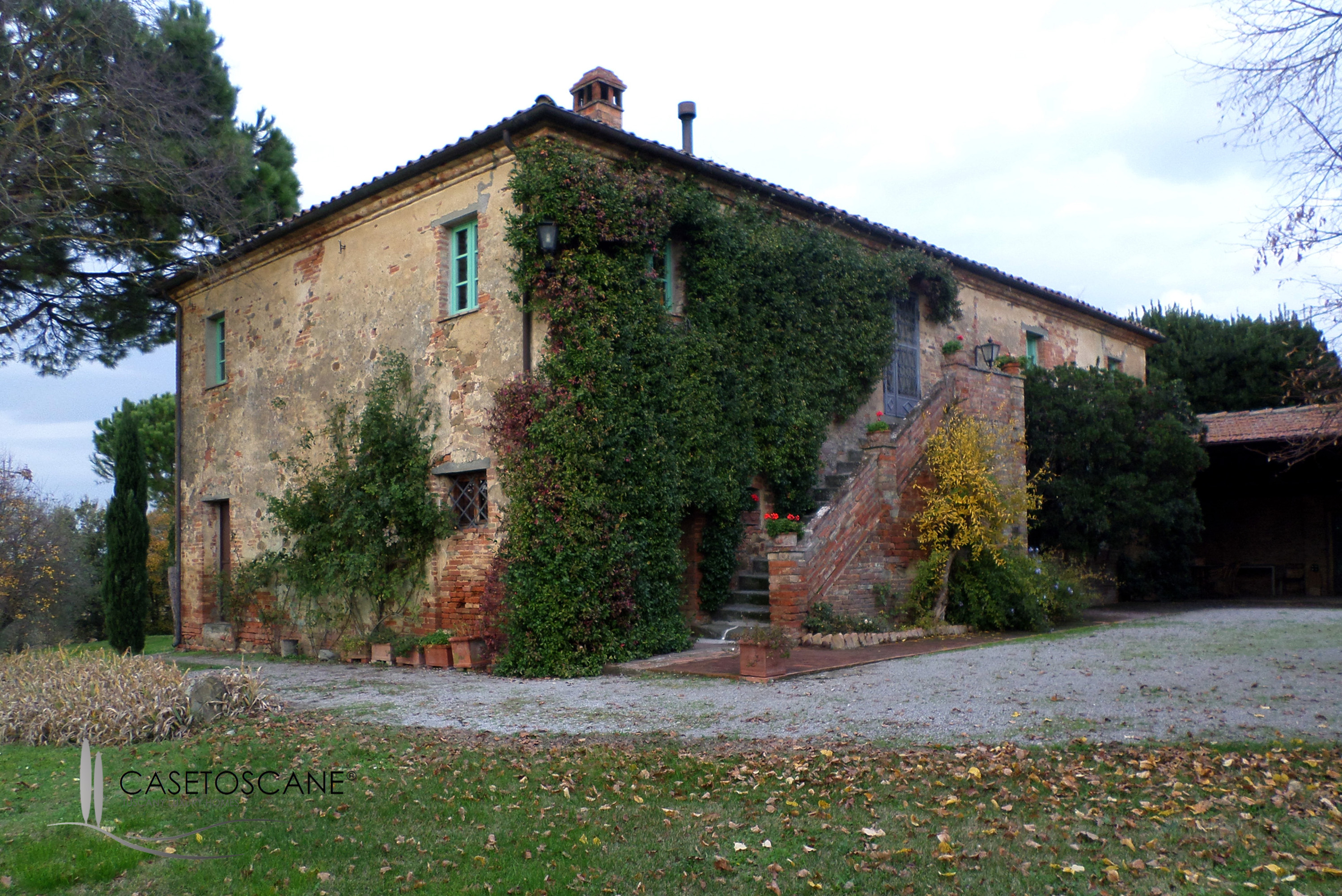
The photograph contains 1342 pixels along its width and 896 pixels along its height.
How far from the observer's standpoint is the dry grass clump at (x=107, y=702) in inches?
258

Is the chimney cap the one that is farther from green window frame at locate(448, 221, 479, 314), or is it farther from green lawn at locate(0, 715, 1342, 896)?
green lawn at locate(0, 715, 1342, 896)

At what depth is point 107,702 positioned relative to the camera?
6738 mm

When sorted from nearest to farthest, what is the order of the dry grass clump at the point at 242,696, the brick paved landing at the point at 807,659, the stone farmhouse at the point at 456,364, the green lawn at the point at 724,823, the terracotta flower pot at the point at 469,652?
the green lawn at the point at 724,823 < the dry grass clump at the point at 242,696 < the brick paved landing at the point at 807,659 < the terracotta flower pot at the point at 469,652 < the stone farmhouse at the point at 456,364

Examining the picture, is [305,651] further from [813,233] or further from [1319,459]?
[1319,459]

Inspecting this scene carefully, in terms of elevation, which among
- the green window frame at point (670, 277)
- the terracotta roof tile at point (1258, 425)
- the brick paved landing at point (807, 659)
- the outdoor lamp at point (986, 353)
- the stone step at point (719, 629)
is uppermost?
the green window frame at point (670, 277)

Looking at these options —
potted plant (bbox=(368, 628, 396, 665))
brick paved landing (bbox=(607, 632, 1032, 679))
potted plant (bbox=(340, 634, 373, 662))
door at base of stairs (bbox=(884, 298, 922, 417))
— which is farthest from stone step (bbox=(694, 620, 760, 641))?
door at base of stairs (bbox=(884, 298, 922, 417))

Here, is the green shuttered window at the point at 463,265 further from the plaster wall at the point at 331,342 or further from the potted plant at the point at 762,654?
the potted plant at the point at 762,654

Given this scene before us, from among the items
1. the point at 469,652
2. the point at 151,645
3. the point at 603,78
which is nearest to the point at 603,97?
the point at 603,78

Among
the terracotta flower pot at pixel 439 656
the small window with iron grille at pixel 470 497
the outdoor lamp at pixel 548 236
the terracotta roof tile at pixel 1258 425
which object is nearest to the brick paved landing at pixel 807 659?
the terracotta flower pot at pixel 439 656

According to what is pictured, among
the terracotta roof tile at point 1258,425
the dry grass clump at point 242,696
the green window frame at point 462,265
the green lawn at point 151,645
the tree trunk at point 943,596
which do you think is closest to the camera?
the dry grass clump at point 242,696

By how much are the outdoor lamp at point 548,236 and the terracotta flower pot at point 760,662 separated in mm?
4364

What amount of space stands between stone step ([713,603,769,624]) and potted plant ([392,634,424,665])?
3386 millimetres

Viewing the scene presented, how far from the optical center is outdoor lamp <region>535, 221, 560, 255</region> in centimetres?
967

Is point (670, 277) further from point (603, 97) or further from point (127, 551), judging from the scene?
point (127, 551)
